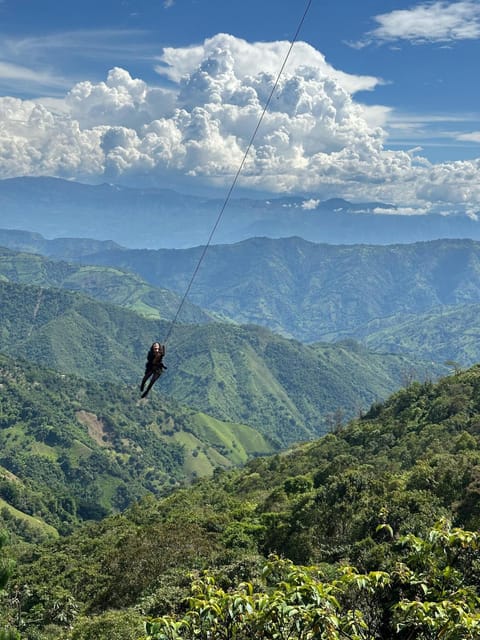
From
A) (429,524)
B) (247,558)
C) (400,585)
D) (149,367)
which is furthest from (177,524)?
(400,585)

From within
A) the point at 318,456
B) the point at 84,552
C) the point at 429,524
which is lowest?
the point at 84,552

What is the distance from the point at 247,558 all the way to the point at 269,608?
3817 centimetres

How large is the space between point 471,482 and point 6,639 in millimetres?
40811

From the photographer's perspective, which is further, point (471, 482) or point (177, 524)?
point (177, 524)

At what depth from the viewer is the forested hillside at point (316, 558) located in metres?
10.4

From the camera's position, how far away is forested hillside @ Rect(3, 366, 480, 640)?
34.2 feet

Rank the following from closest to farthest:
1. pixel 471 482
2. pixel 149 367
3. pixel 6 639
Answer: pixel 149 367 < pixel 6 639 < pixel 471 482

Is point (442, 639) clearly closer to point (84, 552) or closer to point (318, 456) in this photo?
point (84, 552)

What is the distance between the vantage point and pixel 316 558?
171 ft

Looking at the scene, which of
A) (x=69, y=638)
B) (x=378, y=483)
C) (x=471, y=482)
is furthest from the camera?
(x=378, y=483)

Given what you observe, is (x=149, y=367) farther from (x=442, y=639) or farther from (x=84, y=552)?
(x=84, y=552)

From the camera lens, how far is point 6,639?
36.2 metres

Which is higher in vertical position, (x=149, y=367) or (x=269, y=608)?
(x=149, y=367)

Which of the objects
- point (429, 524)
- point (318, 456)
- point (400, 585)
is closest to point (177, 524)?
point (429, 524)
